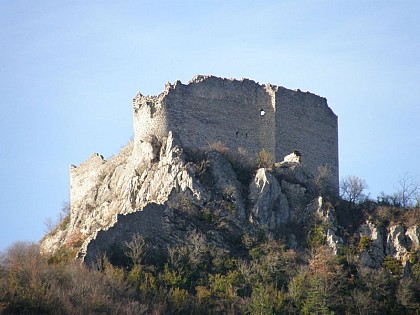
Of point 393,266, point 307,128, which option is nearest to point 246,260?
point 393,266

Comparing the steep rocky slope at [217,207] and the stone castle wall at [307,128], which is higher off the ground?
the stone castle wall at [307,128]

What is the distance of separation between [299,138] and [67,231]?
30.7 ft

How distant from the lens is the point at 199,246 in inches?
2480

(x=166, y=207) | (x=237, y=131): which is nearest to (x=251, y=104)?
(x=237, y=131)

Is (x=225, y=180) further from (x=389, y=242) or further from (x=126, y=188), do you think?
(x=389, y=242)

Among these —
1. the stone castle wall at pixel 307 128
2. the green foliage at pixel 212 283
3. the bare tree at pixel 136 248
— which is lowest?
the green foliage at pixel 212 283

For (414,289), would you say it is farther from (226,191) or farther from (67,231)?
(67,231)

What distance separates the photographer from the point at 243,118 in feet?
223

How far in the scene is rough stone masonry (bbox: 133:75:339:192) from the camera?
218ft

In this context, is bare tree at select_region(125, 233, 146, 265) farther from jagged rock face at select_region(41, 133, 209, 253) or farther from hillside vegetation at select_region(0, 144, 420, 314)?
jagged rock face at select_region(41, 133, 209, 253)

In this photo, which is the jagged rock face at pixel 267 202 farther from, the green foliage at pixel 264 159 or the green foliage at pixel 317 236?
the green foliage at pixel 317 236

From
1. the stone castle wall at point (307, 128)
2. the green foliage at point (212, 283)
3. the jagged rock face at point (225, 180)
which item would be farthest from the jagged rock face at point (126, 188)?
the stone castle wall at point (307, 128)

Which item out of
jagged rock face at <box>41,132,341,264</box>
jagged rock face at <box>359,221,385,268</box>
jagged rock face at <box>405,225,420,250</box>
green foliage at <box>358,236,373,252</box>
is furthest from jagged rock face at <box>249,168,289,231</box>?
jagged rock face at <box>405,225,420,250</box>

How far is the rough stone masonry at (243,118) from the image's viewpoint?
6650 centimetres
